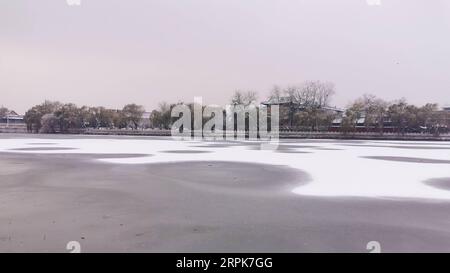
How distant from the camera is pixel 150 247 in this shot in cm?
613

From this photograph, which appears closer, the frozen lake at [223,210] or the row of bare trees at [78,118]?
the frozen lake at [223,210]

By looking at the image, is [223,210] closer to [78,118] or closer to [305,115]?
[305,115]

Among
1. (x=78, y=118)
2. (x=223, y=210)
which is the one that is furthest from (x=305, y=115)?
(x=223, y=210)

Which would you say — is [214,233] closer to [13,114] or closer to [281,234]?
[281,234]

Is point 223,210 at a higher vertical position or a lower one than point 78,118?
lower

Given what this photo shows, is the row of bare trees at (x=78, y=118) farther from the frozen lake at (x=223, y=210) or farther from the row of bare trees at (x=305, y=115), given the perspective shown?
the frozen lake at (x=223, y=210)

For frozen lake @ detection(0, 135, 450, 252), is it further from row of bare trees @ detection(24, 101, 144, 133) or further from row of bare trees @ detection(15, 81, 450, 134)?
row of bare trees @ detection(24, 101, 144, 133)

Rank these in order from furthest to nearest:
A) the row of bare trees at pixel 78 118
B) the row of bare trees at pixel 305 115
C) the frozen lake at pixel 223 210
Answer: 1. the row of bare trees at pixel 78 118
2. the row of bare trees at pixel 305 115
3. the frozen lake at pixel 223 210

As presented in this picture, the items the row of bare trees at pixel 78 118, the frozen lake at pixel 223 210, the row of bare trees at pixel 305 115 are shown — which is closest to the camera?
the frozen lake at pixel 223 210

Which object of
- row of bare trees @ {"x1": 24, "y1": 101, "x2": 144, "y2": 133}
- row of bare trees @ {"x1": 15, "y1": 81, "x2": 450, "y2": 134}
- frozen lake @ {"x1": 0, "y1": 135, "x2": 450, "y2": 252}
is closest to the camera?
frozen lake @ {"x1": 0, "y1": 135, "x2": 450, "y2": 252}

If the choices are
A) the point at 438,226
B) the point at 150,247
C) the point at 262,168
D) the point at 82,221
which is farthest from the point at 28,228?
the point at 262,168

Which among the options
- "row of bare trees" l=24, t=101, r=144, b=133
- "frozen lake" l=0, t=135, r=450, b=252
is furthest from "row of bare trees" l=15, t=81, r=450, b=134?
"frozen lake" l=0, t=135, r=450, b=252

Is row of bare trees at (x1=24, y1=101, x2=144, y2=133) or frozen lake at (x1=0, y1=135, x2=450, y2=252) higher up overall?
row of bare trees at (x1=24, y1=101, x2=144, y2=133)

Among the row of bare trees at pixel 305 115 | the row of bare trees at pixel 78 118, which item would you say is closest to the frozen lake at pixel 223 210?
the row of bare trees at pixel 305 115
